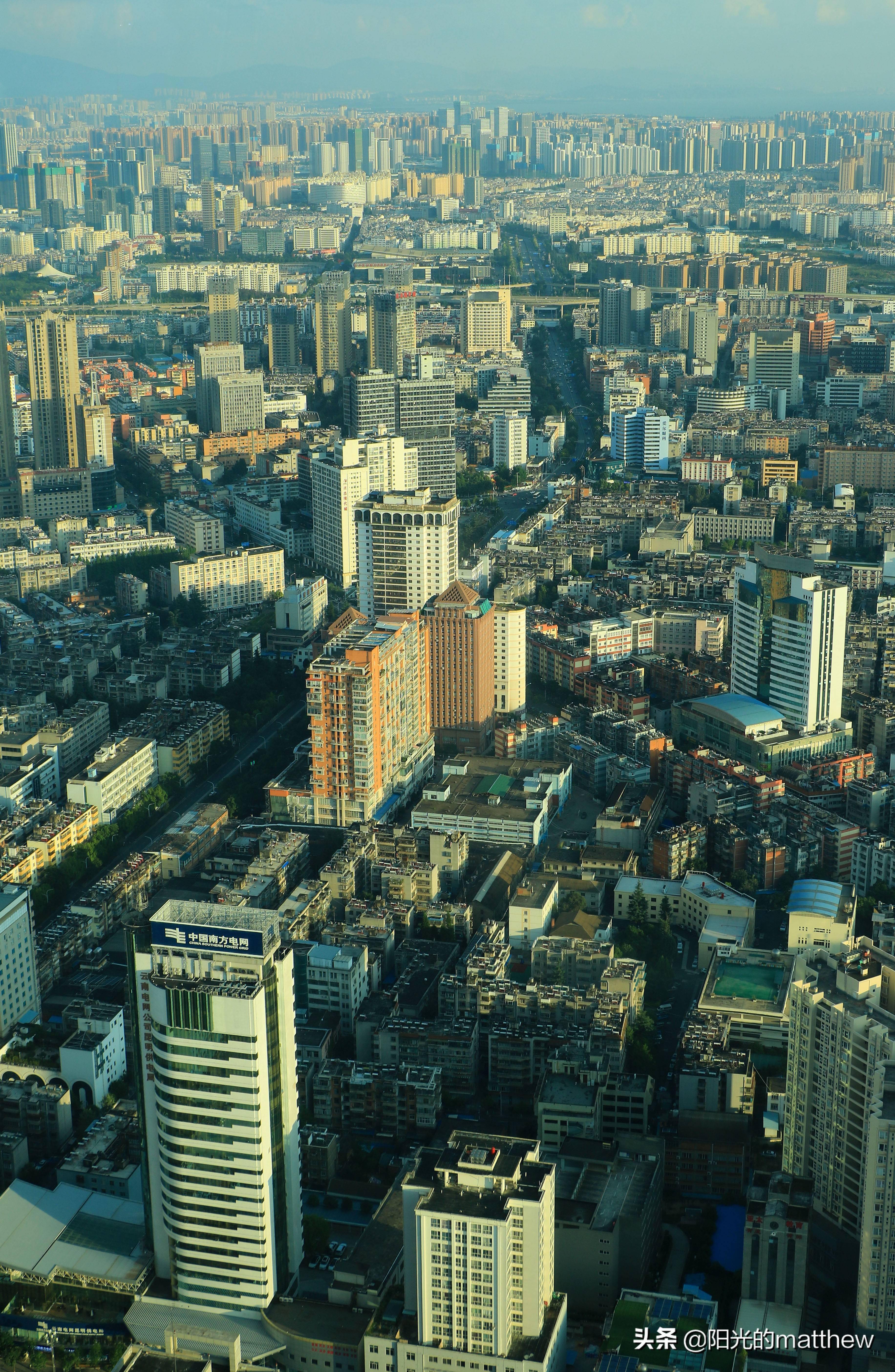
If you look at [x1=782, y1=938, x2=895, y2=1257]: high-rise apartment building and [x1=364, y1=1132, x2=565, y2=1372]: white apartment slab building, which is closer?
[x1=364, y1=1132, x2=565, y2=1372]: white apartment slab building

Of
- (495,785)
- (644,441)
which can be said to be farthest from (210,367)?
(495,785)

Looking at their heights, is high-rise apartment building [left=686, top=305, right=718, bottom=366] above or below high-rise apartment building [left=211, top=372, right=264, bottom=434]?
above

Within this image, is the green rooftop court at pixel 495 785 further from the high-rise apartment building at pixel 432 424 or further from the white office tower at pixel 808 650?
the high-rise apartment building at pixel 432 424

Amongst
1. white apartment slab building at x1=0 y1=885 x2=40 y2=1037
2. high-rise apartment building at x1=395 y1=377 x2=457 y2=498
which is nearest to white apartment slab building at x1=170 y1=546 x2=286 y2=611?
high-rise apartment building at x1=395 y1=377 x2=457 y2=498

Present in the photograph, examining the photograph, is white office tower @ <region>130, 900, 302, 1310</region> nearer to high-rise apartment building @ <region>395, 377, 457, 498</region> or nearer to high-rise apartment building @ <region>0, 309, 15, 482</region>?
high-rise apartment building @ <region>395, 377, 457, 498</region>

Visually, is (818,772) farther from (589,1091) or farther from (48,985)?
(48,985)

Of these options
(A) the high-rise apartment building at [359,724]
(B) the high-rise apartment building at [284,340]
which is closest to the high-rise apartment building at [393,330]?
(B) the high-rise apartment building at [284,340]

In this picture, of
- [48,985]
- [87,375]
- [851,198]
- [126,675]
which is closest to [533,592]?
[126,675]
